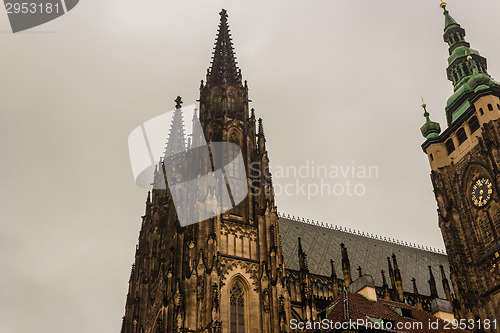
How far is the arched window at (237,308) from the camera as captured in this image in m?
31.8

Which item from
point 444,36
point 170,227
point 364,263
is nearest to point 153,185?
point 170,227

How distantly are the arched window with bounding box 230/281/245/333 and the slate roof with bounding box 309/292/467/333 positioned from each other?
868 cm

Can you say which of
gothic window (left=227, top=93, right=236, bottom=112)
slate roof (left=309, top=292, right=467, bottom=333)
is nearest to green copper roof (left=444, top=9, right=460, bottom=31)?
gothic window (left=227, top=93, right=236, bottom=112)

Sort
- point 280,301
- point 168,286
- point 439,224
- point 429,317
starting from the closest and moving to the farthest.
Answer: point 429,317 → point 280,301 → point 168,286 → point 439,224

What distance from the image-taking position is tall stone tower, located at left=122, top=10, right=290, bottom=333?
104 feet

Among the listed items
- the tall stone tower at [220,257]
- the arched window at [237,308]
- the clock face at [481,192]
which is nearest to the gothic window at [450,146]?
the clock face at [481,192]

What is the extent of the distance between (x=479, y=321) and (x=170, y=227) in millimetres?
24361

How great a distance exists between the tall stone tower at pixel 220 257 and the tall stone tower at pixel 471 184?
798 inches

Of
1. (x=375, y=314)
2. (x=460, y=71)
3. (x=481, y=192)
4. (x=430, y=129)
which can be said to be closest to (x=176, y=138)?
(x=430, y=129)

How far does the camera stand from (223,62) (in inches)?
1828

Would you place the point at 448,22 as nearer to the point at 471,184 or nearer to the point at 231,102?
the point at 471,184

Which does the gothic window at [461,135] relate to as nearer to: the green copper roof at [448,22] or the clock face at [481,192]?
the clock face at [481,192]

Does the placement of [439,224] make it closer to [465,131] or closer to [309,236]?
[465,131]

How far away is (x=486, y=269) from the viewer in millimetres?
46781
